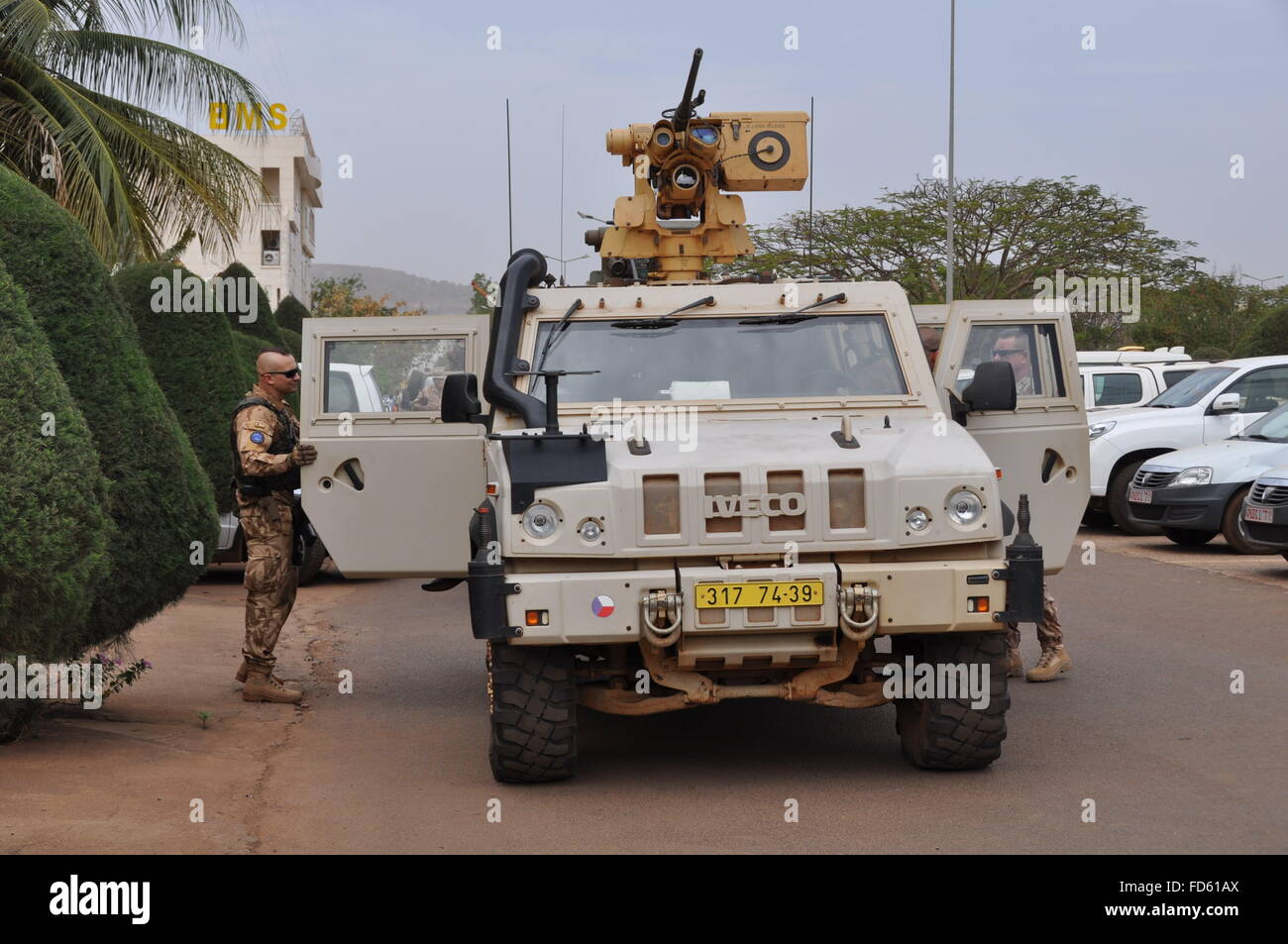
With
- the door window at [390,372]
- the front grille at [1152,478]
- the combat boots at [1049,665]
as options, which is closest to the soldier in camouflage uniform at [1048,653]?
the combat boots at [1049,665]

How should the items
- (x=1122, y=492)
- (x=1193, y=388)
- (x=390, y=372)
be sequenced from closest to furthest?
(x=390, y=372) < (x=1122, y=492) < (x=1193, y=388)

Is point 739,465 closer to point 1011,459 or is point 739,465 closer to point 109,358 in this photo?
point 1011,459

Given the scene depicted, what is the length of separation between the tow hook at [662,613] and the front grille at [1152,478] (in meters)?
11.2

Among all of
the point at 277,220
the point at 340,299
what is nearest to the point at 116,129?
the point at 277,220

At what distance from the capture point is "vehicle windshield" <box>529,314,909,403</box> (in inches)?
311

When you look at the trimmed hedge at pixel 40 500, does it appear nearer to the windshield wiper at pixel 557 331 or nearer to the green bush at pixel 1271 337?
the windshield wiper at pixel 557 331

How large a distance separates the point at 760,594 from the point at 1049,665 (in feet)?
11.6

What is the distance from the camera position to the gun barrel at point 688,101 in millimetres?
9336

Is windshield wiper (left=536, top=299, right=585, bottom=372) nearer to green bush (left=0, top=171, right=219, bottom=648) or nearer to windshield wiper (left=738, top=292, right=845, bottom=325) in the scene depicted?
windshield wiper (left=738, top=292, right=845, bottom=325)

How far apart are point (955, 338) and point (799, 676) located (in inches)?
90.7

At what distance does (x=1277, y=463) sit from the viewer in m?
15.9

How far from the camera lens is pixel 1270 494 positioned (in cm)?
1410

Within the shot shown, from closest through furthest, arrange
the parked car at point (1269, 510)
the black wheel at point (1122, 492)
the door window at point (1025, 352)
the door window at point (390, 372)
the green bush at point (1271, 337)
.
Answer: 1. the door window at point (1025, 352)
2. the door window at point (390, 372)
3. the parked car at point (1269, 510)
4. the black wheel at point (1122, 492)
5. the green bush at point (1271, 337)

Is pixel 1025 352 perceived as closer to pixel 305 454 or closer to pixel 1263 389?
pixel 305 454
